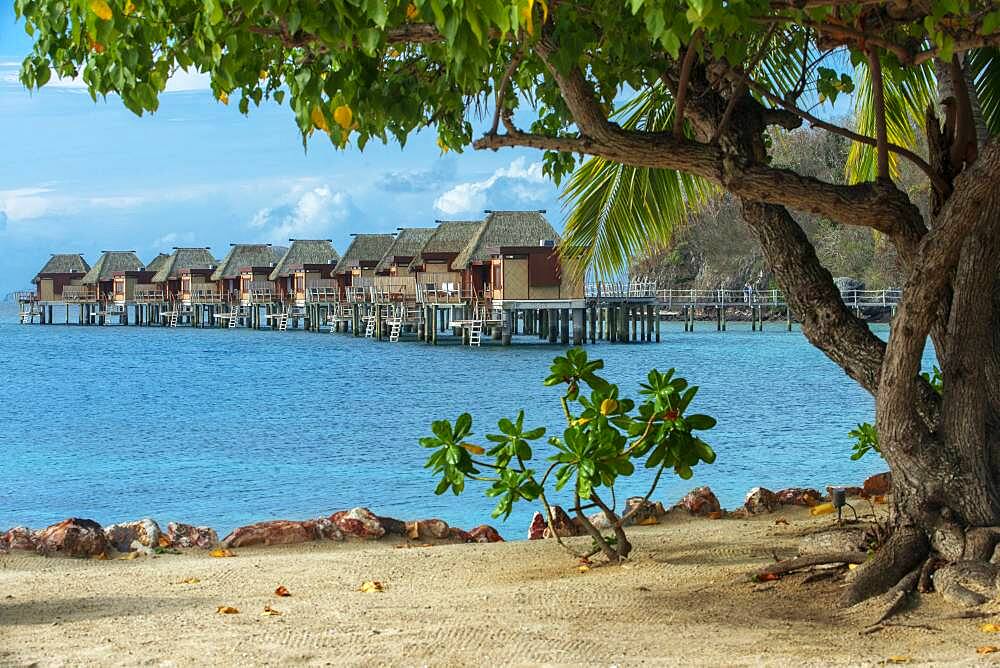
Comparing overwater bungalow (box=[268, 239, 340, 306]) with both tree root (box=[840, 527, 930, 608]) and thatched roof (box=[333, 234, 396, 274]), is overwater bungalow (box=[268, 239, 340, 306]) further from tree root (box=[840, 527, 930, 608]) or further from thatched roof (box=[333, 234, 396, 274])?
tree root (box=[840, 527, 930, 608])

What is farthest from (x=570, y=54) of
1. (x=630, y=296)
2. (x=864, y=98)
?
(x=630, y=296)

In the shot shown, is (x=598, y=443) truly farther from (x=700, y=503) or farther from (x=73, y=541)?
(x=73, y=541)

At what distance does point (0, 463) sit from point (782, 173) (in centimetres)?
1813

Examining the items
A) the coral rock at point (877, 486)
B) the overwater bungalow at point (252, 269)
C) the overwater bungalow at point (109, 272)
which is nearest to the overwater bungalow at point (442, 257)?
the overwater bungalow at point (252, 269)

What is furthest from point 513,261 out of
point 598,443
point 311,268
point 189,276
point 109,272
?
point 109,272

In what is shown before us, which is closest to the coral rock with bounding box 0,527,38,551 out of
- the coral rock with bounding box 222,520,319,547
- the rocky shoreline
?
the rocky shoreline

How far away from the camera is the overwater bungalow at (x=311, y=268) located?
78.4 m

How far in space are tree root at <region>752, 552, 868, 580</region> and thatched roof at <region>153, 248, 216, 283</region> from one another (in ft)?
302

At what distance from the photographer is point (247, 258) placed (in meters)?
88.2

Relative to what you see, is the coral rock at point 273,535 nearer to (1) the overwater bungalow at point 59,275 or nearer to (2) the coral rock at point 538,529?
(2) the coral rock at point 538,529

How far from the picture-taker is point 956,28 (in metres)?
5.14

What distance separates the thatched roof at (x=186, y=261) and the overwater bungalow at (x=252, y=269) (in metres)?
5.35

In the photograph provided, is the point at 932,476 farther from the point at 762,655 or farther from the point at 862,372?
the point at 762,655

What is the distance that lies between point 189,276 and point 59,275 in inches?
512
